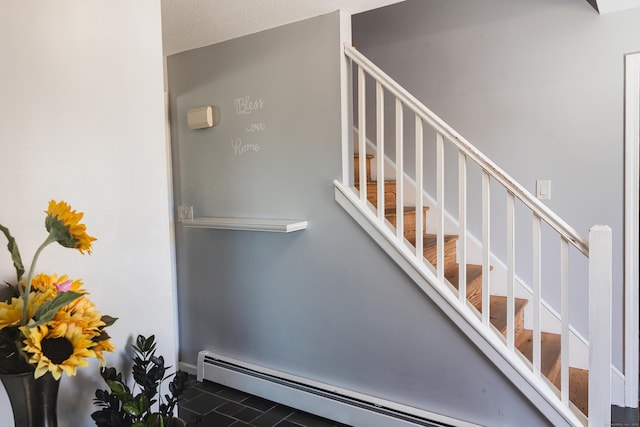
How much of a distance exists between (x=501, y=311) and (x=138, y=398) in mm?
2013

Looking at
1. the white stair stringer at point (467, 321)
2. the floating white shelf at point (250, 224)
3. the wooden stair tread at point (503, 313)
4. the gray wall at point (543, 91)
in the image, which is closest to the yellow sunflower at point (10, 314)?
the floating white shelf at point (250, 224)

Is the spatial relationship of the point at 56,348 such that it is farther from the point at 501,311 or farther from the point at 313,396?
the point at 501,311

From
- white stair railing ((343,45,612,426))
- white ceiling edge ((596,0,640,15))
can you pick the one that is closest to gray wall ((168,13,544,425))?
white stair railing ((343,45,612,426))

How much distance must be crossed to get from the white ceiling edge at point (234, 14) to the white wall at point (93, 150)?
2.27 feet

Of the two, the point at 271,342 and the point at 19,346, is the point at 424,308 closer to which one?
the point at 271,342

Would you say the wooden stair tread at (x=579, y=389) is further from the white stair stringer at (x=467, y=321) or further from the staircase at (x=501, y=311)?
the white stair stringer at (x=467, y=321)

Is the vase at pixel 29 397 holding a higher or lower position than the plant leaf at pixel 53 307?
lower

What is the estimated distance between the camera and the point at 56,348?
0.93m

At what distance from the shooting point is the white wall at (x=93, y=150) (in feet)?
3.77

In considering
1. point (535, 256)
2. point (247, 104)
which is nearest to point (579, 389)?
point (535, 256)

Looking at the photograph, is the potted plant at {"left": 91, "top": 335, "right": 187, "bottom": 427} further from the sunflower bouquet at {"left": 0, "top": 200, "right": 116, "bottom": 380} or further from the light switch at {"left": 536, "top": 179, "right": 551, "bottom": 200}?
the light switch at {"left": 536, "top": 179, "right": 551, "bottom": 200}

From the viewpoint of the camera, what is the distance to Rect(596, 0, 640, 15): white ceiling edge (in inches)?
85.5

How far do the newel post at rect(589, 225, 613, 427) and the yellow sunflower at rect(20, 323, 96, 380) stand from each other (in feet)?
5.63

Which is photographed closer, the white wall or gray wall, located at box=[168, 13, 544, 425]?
the white wall
